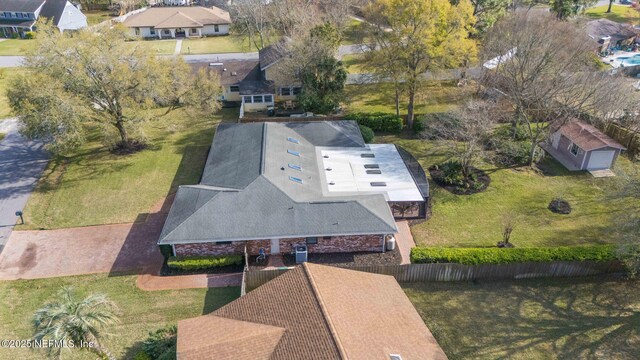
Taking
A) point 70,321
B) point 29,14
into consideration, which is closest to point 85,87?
point 70,321

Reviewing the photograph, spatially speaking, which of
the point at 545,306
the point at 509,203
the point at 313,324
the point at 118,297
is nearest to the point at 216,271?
the point at 118,297

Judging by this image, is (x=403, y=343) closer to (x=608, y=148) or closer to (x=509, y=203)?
(x=509, y=203)

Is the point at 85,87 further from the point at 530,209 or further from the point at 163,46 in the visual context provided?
the point at 163,46

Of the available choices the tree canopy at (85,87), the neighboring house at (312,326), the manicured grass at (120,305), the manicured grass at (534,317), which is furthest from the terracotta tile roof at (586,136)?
the tree canopy at (85,87)

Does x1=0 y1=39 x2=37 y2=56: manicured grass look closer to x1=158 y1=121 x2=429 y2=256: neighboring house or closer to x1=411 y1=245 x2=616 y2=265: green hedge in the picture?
x1=158 y1=121 x2=429 y2=256: neighboring house

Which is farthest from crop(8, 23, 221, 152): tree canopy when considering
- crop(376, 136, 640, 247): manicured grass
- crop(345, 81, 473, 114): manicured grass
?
crop(376, 136, 640, 247): manicured grass

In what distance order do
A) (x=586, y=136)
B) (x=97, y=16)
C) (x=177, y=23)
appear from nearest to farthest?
(x=586, y=136) → (x=177, y=23) → (x=97, y=16)

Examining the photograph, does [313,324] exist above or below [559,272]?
above

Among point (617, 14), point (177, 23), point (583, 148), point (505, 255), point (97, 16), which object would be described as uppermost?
point (617, 14)
